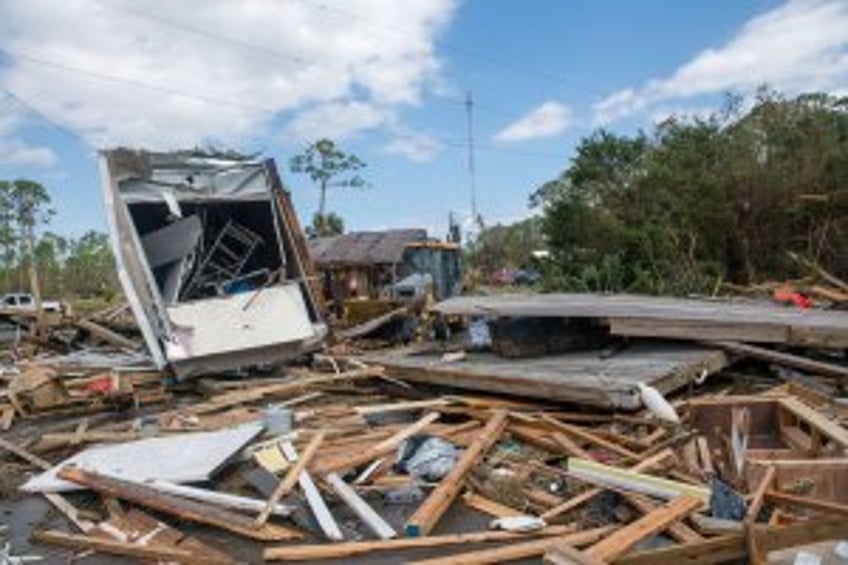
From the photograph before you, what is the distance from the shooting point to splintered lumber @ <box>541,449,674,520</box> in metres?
5.57

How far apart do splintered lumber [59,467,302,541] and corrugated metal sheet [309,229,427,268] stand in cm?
2283

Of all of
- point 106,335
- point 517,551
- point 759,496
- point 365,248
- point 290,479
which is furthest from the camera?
point 365,248

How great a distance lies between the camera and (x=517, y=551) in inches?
195

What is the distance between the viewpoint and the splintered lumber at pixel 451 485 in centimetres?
551

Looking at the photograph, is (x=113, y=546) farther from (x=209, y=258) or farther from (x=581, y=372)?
Answer: (x=209, y=258)

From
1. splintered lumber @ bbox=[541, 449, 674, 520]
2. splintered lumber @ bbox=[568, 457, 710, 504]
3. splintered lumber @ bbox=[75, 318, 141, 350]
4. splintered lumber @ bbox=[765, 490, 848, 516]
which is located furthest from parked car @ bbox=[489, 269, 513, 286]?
splintered lumber @ bbox=[765, 490, 848, 516]

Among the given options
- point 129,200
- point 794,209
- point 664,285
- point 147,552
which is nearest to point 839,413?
point 147,552

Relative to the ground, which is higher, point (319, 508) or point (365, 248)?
point (365, 248)

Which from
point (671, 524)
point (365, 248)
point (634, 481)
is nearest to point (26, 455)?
point (634, 481)

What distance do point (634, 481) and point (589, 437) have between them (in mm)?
1292

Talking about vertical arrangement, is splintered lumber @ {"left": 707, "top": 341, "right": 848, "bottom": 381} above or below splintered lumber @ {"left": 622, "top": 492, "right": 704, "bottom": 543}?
above

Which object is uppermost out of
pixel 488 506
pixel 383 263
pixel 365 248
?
pixel 365 248

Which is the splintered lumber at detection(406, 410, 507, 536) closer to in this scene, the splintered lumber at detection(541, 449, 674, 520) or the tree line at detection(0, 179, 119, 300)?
the splintered lumber at detection(541, 449, 674, 520)

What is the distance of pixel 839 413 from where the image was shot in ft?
24.2
